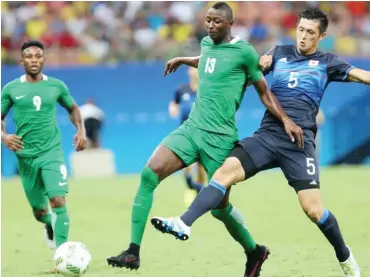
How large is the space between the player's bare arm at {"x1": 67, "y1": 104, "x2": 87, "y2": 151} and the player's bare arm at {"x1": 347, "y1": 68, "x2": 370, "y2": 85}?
3.17 meters

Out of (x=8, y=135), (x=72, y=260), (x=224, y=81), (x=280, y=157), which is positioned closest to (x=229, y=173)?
(x=280, y=157)

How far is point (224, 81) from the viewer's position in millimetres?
9016

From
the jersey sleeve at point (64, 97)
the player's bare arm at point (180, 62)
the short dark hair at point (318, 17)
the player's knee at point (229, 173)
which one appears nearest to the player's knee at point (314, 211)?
the player's knee at point (229, 173)

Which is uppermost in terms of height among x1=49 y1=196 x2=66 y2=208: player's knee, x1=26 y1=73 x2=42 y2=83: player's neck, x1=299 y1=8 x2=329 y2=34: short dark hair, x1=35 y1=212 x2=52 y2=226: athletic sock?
x1=299 y1=8 x2=329 y2=34: short dark hair

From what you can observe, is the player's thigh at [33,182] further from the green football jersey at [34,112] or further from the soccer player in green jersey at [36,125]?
the green football jersey at [34,112]

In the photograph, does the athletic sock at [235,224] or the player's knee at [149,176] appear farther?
the athletic sock at [235,224]

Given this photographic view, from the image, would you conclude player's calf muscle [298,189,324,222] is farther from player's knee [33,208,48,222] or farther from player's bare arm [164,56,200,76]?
player's knee [33,208,48,222]

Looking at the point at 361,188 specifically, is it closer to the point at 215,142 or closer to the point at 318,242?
the point at 318,242

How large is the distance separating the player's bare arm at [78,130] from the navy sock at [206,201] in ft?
8.12

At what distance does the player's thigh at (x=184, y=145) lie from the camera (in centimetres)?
894

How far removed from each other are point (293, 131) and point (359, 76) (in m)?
0.76

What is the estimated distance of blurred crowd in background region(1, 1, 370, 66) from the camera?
955 inches

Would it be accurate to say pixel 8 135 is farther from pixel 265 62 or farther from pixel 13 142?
pixel 265 62

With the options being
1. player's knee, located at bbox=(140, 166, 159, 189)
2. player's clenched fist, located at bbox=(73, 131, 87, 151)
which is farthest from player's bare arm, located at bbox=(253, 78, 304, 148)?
player's clenched fist, located at bbox=(73, 131, 87, 151)
